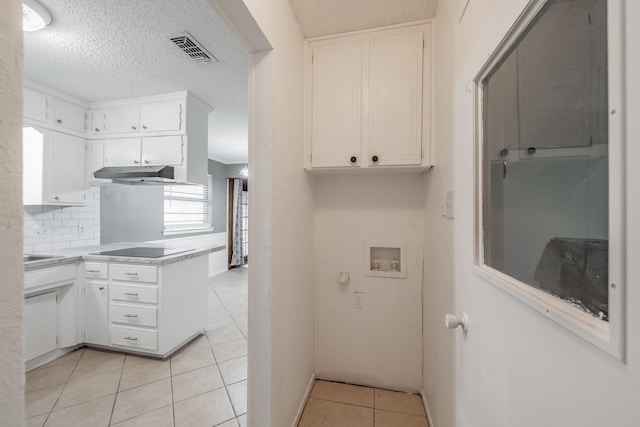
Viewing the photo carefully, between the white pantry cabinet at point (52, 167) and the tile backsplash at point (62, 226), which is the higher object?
the white pantry cabinet at point (52, 167)

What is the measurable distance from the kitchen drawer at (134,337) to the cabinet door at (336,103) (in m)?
2.11

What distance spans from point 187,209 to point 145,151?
2002mm

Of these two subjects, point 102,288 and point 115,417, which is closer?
point 115,417

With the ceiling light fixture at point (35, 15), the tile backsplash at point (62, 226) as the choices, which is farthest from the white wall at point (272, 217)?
the tile backsplash at point (62, 226)

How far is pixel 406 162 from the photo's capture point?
1583 millimetres

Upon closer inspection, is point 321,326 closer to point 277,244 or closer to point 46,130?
point 277,244

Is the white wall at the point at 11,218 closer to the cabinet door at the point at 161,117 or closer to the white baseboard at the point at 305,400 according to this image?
the white baseboard at the point at 305,400

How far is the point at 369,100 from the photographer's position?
163cm

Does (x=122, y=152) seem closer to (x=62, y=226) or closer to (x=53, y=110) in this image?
(x=53, y=110)

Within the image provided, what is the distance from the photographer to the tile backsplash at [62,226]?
97.5 inches

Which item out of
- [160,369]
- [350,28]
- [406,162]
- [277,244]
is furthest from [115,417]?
[350,28]

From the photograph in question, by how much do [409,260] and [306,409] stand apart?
4.09ft

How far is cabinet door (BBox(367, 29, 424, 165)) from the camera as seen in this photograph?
1568 millimetres

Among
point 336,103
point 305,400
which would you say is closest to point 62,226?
point 305,400
